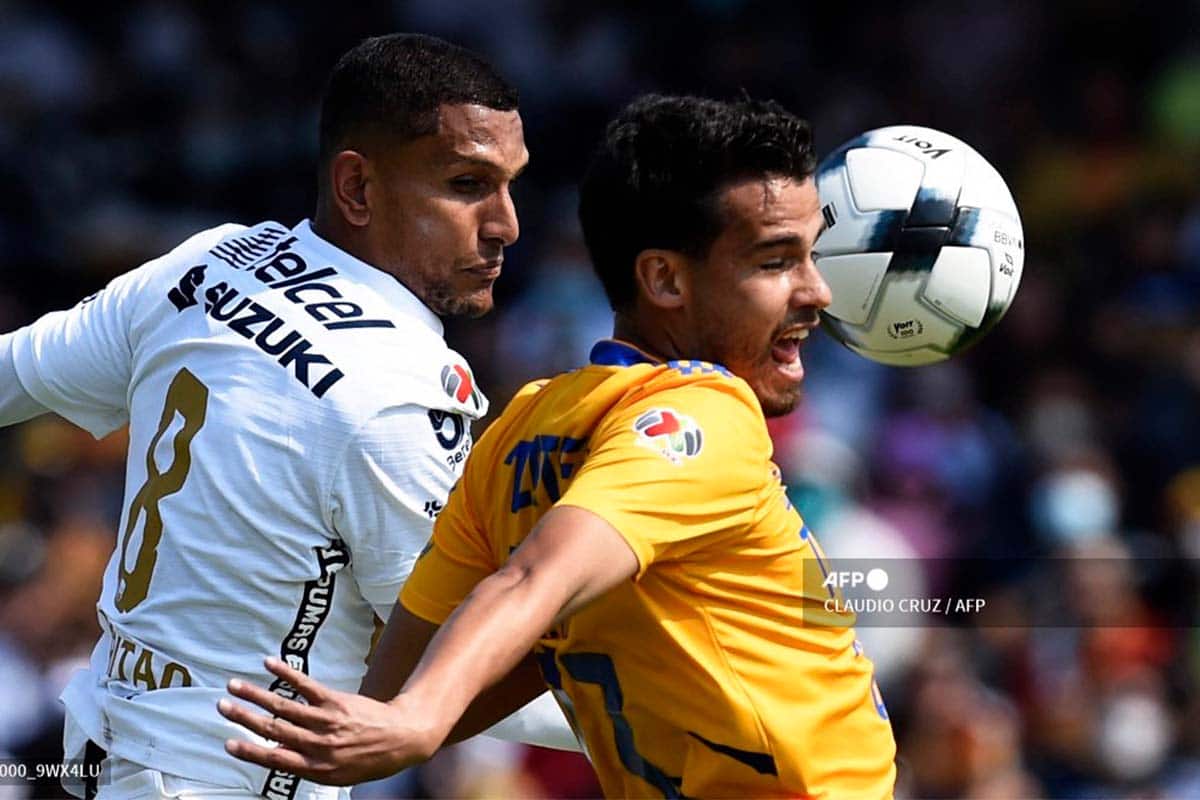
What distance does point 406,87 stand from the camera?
4.20m

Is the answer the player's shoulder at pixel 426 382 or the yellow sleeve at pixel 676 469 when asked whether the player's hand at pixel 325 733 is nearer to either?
the yellow sleeve at pixel 676 469

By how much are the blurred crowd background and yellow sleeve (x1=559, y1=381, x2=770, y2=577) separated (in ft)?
16.9

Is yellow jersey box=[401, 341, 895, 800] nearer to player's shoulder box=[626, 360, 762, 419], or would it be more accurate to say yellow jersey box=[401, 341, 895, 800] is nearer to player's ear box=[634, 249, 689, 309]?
player's shoulder box=[626, 360, 762, 419]

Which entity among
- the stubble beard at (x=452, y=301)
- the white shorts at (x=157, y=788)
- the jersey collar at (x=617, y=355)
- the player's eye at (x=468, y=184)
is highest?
the player's eye at (x=468, y=184)

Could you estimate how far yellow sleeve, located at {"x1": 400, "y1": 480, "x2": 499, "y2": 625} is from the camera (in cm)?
350

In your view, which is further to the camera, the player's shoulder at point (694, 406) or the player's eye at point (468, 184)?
Answer: the player's eye at point (468, 184)

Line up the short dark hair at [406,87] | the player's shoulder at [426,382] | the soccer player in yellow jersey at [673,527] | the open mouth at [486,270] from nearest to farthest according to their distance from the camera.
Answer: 1. the soccer player in yellow jersey at [673,527]
2. the player's shoulder at [426,382]
3. the short dark hair at [406,87]
4. the open mouth at [486,270]

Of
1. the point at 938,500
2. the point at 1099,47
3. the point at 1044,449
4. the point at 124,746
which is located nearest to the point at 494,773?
the point at 938,500

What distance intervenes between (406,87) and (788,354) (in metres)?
1.17

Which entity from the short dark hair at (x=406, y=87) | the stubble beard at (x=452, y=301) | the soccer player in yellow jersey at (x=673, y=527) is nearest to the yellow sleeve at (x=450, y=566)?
the soccer player in yellow jersey at (x=673, y=527)

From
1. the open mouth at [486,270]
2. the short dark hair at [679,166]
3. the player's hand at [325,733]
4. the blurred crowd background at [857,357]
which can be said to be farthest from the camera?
the blurred crowd background at [857,357]

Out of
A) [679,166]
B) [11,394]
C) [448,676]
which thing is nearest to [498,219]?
[679,166]

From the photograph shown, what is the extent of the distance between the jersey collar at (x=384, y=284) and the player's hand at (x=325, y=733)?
152 centimetres

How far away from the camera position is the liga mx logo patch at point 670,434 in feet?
9.98
